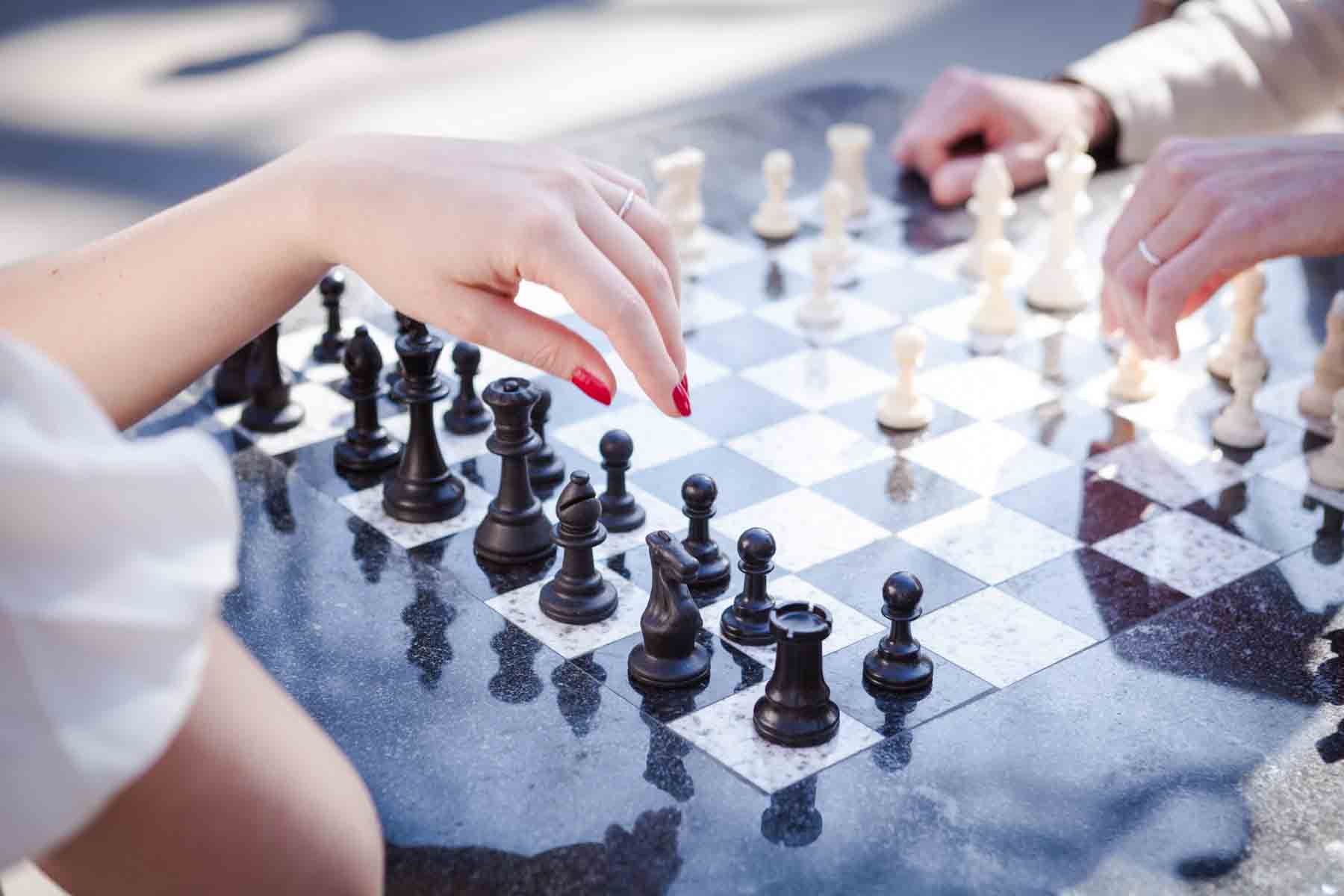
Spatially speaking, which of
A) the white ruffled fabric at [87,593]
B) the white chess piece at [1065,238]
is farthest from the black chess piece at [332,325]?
the white ruffled fabric at [87,593]

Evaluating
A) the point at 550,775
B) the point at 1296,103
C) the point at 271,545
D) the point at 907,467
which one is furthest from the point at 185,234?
the point at 1296,103

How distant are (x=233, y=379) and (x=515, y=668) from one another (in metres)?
0.57

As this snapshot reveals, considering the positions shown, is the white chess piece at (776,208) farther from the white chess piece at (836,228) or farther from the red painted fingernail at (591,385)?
the red painted fingernail at (591,385)

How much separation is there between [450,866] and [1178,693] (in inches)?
20.7

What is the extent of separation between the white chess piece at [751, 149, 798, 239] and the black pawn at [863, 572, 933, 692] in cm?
96

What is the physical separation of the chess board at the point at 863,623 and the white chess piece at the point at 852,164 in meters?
0.27

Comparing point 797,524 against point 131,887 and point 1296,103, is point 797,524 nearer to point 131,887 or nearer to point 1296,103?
point 131,887

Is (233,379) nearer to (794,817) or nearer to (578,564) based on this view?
(578,564)

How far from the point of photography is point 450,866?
3.29ft

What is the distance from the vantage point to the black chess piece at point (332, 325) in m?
1.74

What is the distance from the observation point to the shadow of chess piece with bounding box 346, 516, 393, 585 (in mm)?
1358

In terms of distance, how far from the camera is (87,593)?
0.67m

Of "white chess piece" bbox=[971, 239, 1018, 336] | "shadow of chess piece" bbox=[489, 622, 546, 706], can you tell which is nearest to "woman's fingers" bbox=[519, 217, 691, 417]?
"shadow of chess piece" bbox=[489, 622, 546, 706]

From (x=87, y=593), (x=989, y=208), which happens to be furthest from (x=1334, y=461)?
(x=87, y=593)
